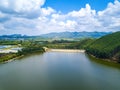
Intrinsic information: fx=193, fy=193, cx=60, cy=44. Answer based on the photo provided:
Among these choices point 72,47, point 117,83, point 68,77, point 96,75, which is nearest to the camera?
point 117,83

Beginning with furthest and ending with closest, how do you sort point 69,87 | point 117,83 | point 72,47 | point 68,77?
point 72,47, point 68,77, point 117,83, point 69,87

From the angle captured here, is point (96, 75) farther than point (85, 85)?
Yes

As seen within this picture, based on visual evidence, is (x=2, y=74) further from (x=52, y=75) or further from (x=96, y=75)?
(x=96, y=75)

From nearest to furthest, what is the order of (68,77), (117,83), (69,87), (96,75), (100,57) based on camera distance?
1. (69,87)
2. (117,83)
3. (68,77)
4. (96,75)
5. (100,57)

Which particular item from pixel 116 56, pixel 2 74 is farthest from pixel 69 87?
→ pixel 116 56

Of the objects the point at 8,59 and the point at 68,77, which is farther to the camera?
the point at 8,59

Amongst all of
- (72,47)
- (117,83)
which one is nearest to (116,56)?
(117,83)

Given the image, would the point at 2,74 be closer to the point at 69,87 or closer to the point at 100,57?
the point at 69,87

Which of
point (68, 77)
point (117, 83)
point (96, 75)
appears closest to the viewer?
point (117, 83)
